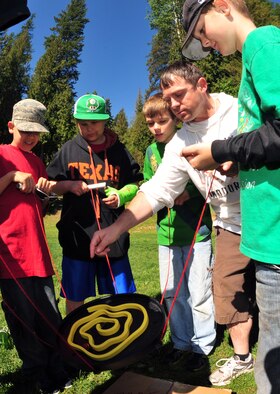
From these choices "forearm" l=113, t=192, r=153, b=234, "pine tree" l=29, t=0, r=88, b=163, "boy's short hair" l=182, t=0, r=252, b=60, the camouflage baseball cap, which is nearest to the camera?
"boy's short hair" l=182, t=0, r=252, b=60

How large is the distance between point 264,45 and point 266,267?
2.91 ft

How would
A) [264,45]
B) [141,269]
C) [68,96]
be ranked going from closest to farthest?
[264,45] < [141,269] < [68,96]

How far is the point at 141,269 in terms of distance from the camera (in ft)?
24.6

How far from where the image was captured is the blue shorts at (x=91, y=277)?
350 centimetres

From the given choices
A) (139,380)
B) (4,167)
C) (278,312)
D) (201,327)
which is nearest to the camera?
(278,312)

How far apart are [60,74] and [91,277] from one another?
36.3 metres

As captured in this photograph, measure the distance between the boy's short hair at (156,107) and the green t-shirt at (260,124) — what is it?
1798mm

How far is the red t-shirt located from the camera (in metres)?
2.99

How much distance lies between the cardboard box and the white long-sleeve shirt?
43.5 inches

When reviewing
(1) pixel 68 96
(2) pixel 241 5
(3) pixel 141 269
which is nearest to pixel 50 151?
(1) pixel 68 96

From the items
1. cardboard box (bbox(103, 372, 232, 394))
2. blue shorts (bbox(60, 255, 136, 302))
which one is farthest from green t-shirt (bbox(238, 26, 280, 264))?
blue shorts (bbox(60, 255, 136, 302))

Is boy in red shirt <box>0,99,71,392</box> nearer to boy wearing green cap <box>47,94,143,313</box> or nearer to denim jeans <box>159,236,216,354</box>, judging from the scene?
boy wearing green cap <box>47,94,143,313</box>

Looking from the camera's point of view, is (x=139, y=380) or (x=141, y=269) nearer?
(x=139, y=380)

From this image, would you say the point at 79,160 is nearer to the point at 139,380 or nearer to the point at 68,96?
the point at 139,380
